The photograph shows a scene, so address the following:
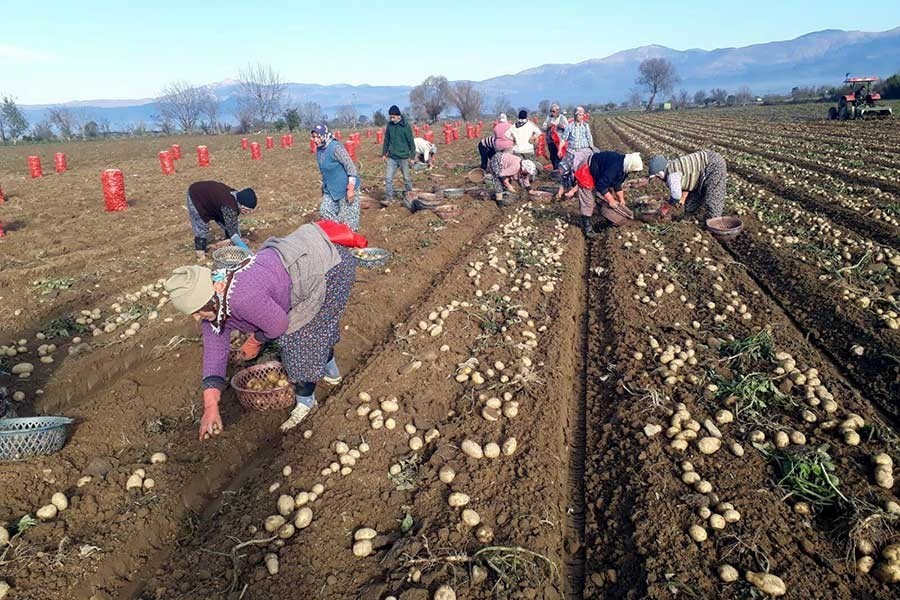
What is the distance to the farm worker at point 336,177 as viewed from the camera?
23.1ft

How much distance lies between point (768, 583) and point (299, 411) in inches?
126

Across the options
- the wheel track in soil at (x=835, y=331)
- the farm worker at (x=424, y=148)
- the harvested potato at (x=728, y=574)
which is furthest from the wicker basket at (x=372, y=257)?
the farm worker at (x=424, y=148)

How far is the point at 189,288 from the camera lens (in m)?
2.96

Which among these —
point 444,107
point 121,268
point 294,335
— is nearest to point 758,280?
point 294,335

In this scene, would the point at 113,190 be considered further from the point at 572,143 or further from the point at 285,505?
the point at 285,505

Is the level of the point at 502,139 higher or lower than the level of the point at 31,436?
higher

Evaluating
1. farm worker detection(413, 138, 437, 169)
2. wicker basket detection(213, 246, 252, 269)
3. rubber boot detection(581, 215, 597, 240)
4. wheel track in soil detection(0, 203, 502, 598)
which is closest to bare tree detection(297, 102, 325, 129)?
farm worker detection(413, 138, 437, 169)

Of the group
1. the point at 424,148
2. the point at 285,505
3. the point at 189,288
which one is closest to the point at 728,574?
the point at 285,505

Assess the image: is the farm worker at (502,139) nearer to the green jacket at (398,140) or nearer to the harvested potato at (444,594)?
the green jacket at (398,140)

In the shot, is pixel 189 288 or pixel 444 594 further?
pixel 189 288

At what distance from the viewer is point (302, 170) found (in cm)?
1942

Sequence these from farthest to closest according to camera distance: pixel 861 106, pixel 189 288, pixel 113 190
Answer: pixel 861 106, pixel 113 190, pixel 189 288

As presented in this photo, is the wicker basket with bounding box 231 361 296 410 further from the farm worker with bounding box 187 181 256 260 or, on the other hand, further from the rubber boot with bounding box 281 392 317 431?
the farm worker with bounding box 187 181 256 260

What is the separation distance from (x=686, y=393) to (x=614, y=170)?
4.70 metres
